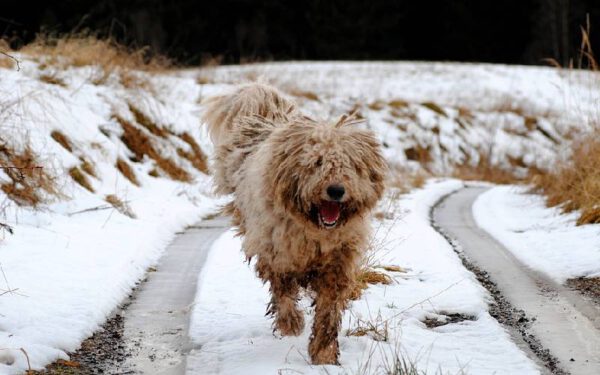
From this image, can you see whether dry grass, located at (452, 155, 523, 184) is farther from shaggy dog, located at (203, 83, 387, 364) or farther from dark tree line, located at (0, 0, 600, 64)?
dark tree line, located at (0, 0, 600, 64)

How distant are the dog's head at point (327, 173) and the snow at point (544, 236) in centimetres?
252

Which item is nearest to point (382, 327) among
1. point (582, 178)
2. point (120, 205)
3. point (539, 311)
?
point (539, 311)

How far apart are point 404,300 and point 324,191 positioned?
1663 millimetres

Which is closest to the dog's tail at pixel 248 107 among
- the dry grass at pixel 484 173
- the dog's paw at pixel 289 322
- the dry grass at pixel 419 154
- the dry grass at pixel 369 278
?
the dry grass at pixel 369 278

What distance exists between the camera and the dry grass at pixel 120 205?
8164 millimetres

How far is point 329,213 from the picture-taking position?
4.08 metres

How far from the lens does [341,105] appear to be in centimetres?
2023

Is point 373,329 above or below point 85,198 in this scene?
below

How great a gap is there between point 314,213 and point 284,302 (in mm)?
737

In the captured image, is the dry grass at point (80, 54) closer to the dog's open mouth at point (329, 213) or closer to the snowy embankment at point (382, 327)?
the snowy embankment at point (382, 327)

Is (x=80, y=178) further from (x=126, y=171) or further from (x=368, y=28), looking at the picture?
(x=368, y=28)

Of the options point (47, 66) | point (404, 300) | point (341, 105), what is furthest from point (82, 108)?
point (341, 105)

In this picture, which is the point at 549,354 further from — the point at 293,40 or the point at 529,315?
the point at 293,40

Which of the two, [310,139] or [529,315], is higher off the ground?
[310,139]
